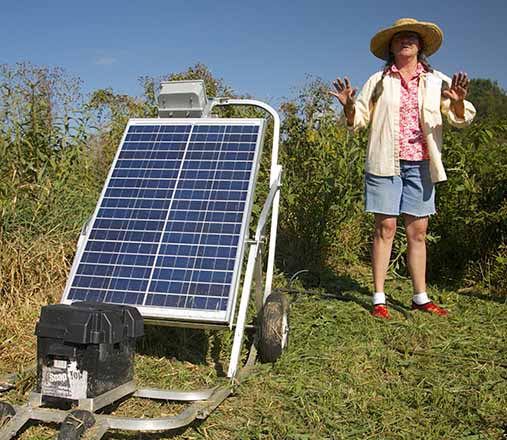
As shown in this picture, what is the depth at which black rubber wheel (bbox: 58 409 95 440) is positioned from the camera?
256cm

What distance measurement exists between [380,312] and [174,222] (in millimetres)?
1950

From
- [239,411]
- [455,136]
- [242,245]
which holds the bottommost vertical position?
[239,411]

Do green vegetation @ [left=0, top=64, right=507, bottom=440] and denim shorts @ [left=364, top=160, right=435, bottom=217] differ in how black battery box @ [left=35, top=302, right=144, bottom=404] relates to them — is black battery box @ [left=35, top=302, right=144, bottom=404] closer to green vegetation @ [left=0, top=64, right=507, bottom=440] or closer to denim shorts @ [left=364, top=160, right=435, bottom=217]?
green vegetation @ [left=0, top=64, right=507, bottom=440]

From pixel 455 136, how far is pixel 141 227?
3.79 meters

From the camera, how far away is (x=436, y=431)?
294 centimetres

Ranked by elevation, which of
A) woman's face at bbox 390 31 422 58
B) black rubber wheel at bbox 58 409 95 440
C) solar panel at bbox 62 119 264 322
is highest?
woman's face at bbox 390 31 422 58

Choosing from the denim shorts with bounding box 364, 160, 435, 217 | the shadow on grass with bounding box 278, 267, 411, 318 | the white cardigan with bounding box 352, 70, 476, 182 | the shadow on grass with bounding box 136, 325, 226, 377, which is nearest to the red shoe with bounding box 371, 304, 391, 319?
the shadow on grass with bounding box 278, 267, 411, 318

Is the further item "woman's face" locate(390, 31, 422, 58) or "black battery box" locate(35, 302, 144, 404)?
"woman's face" locate(390, 31, 422, 58)

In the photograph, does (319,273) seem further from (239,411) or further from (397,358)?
(239,411)

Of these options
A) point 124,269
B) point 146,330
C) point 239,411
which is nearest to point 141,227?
point 124,269

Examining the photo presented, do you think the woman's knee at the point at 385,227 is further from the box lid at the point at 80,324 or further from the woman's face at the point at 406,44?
the box lid at the point at 80,324

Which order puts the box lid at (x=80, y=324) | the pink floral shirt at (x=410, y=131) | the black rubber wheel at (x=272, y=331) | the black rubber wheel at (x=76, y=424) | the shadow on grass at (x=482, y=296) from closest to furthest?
the black rubber wheel at (x=76, y=424)
the box lid at (x=80, y=324)
the black rubber wheel at (x=272, y=331)
the pink floral shirt at (x=410, y=131)
the shadow on grass at (x=482, y=296)

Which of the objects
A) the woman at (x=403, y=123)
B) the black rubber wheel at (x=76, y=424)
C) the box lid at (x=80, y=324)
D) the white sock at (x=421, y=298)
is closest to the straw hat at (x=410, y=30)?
the woman at (x=403, y=123)

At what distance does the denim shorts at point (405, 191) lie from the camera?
4668 mm
